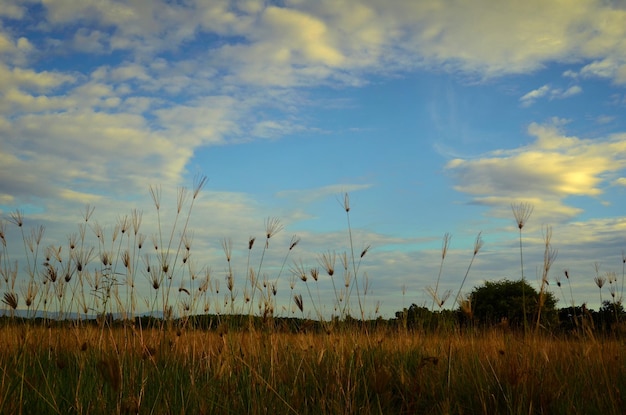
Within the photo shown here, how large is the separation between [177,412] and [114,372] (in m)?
1.51

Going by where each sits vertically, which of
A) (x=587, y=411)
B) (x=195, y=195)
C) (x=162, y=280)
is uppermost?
(x=195, y=195)

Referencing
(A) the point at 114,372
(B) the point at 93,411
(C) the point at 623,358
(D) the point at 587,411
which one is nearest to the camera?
(A) the point at 114,372

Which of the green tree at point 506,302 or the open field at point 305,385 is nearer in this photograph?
the open field at point 305,385

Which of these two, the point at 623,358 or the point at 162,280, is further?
the point at 623,358

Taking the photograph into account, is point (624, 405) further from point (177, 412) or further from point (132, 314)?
point (132, 314)

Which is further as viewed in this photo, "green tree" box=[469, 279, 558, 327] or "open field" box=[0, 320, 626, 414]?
"green tree" box=[469, 279, 558, 327]

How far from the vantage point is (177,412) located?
3379mm

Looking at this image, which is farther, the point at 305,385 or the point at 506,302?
the point at 506,302

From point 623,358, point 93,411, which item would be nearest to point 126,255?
point 93,411

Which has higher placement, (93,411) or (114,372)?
(114,372)

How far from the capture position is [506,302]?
556 inches

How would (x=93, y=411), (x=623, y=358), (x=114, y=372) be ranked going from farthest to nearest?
(x=623, y=358) → (x=93, y=411) → (x=114, y=372)

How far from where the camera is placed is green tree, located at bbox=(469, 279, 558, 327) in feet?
45.7

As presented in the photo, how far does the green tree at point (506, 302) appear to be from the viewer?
45.7 ft
